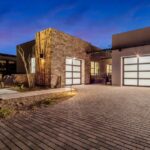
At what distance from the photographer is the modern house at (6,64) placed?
1864 cm

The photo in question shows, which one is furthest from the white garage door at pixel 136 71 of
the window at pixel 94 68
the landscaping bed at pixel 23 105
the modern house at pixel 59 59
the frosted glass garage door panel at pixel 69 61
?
the landscaping bed at pixel 23 105

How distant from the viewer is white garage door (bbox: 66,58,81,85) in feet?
40.6

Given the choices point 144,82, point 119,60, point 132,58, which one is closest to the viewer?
point 144,82

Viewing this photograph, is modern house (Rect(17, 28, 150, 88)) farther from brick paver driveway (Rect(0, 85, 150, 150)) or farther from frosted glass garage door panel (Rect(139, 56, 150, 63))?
brick paver driveway (Rect(0, 85, 150, 150))

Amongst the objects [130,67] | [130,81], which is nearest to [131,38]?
[130,67]

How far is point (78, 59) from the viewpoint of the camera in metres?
13.6

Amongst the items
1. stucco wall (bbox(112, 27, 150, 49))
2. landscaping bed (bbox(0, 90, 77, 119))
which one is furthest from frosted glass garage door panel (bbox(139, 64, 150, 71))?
landscaping bed (bbox(0, 90, 77, 119))

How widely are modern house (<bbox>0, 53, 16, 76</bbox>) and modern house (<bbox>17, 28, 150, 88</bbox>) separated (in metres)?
6.45

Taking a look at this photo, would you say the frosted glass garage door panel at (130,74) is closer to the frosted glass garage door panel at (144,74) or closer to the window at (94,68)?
the frosted glass garage door panel at (144,74)

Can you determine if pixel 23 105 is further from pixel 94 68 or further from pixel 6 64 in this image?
pixel 6 64

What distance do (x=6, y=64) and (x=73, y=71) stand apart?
11.1 meters

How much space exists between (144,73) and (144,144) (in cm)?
1055

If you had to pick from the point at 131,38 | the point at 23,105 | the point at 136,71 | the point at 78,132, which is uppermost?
the point at 131,38

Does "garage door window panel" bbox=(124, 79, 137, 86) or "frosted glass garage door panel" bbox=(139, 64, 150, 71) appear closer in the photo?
"frosted glass garage door panel" bbox=(139, 64, 150, 71)
